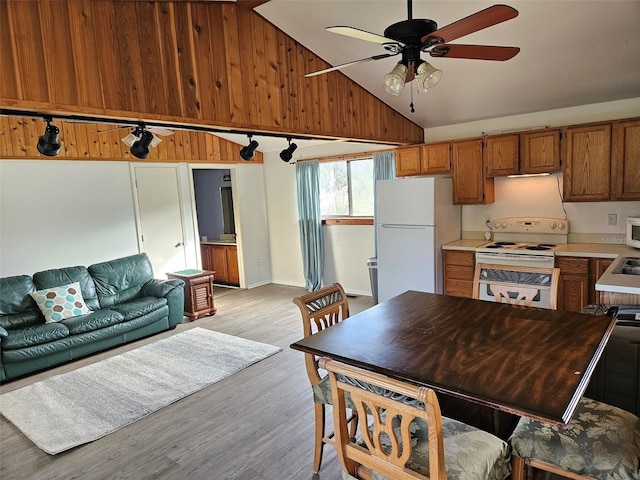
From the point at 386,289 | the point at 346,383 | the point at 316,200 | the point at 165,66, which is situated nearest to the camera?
the point at 346,383

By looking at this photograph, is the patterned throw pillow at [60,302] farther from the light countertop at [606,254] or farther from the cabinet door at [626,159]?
the cabinet door at [626,159]

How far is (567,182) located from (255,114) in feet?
10.5

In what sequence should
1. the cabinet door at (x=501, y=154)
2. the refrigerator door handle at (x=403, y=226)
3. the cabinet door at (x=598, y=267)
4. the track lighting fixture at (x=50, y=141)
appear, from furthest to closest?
the refrigerator door handle at (x=403, y=226) → the cabinet door at (x=501, y=154) → the cabinet door at (x=598, y=267) → the track lighting fixture at (x=50, y=141)

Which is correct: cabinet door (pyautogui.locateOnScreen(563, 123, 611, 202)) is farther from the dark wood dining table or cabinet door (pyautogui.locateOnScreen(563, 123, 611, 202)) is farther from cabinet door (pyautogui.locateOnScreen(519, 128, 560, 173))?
the dark wood dining table

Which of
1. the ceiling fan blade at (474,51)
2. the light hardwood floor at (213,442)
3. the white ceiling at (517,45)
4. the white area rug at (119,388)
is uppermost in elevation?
the white ceiling at (517,45)

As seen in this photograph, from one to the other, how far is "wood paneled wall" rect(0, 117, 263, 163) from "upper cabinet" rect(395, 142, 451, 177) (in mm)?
2861

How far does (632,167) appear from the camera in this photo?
3.68 m

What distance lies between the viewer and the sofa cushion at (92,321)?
402cm

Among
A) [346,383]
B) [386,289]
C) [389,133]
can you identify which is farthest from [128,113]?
[386,289]

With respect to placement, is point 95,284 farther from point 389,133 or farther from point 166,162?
point 389,133

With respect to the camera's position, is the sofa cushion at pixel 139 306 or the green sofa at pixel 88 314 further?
the sofa cushion at pixel 139 306

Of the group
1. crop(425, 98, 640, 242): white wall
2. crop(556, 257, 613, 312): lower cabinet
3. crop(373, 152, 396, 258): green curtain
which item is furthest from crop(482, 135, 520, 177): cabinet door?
crop(373, 152, 396, 258): green curtain

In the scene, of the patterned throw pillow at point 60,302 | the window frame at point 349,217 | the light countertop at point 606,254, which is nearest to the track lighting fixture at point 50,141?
the patterned throw pillow at point 60,302

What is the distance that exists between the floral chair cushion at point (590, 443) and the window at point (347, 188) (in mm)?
4412
